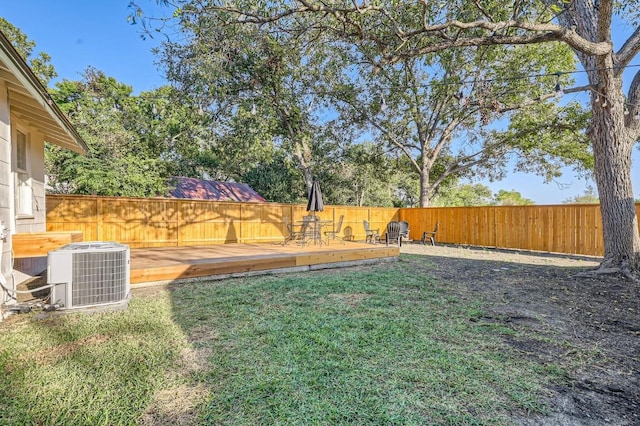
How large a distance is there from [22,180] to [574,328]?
23.1 ft

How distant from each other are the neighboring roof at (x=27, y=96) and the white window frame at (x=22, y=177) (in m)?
0.33

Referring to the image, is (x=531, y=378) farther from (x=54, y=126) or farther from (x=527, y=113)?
(x=527, y=113)

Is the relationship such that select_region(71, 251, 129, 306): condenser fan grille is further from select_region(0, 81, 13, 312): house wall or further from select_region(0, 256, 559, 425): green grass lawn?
select_region(0, 81, 13, 312): house wall

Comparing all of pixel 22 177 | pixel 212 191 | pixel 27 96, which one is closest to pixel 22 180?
pixel 22 177

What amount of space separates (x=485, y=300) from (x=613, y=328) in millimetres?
1194

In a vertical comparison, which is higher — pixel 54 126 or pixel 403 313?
pixel 54 126

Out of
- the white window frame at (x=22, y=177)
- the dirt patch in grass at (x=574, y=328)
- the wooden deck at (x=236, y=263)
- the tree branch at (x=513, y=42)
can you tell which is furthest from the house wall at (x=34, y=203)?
the dirt patch in grass at (x=574, y=328)

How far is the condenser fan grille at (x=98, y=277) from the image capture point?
2.90 metres

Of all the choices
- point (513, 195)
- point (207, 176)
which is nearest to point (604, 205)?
point (207, 176)

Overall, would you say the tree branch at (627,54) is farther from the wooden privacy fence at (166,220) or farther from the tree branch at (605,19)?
the wooden privacy fence at (166,220)

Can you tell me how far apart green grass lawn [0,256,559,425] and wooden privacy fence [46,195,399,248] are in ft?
17.3

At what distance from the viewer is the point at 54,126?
4539 mm

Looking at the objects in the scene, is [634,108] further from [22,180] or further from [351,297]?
[22,180]

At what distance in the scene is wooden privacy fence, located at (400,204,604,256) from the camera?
823 cm
